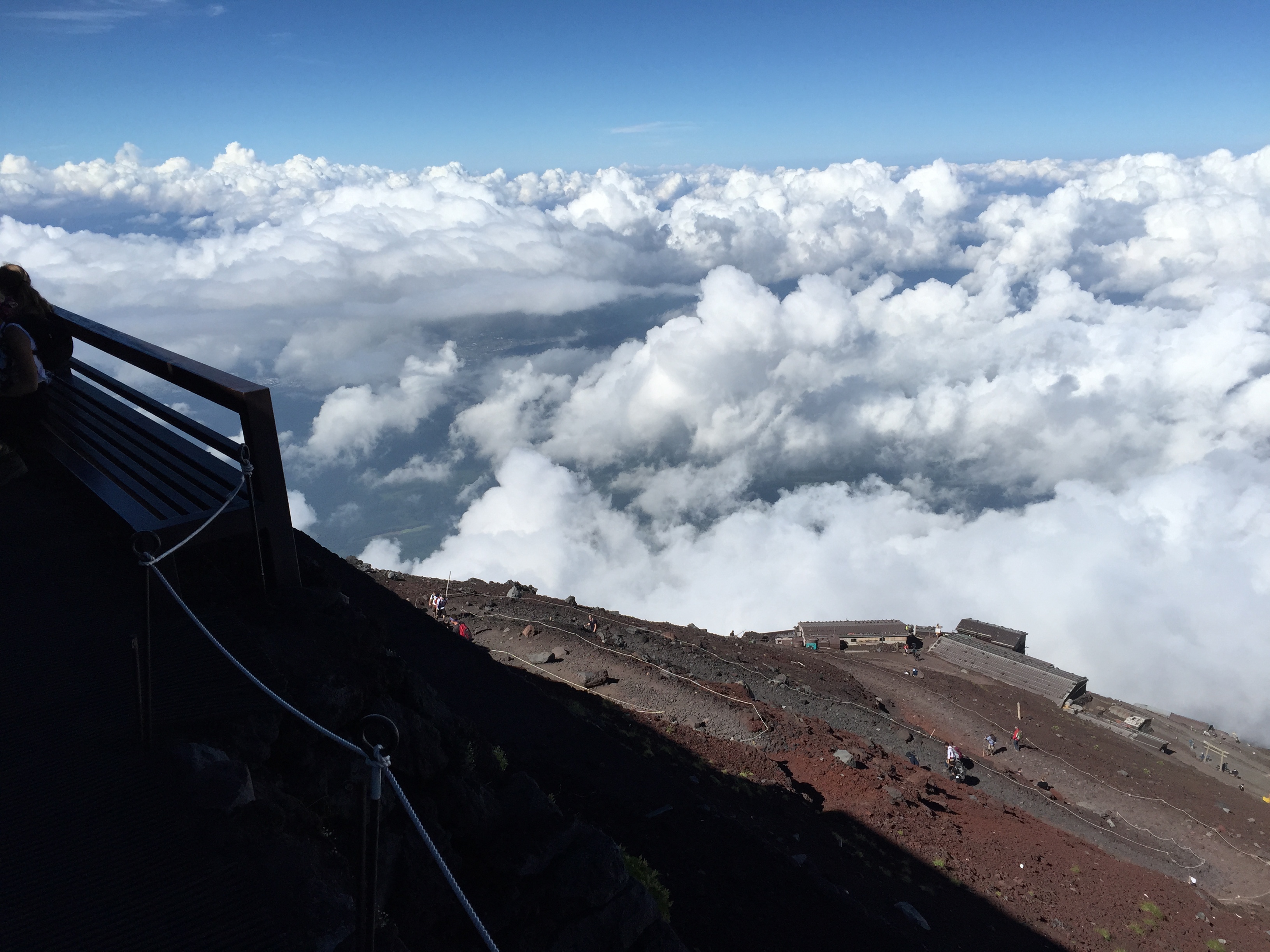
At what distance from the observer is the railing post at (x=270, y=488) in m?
5.11

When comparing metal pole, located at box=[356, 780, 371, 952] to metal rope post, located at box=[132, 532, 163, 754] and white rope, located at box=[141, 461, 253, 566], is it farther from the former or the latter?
white rope, located at box=[141, 461, 253, 566]

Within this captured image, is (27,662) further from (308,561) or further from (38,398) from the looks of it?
(38,398)

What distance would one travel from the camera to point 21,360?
6605mm

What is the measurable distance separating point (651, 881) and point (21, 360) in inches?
301

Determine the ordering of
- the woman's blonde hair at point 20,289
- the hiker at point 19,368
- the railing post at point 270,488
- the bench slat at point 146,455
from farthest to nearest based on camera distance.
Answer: the woman's blonde hair at point 20,289
the hiker at point 19,368
the bench slat at point 146,455
the railing post at point 270,488

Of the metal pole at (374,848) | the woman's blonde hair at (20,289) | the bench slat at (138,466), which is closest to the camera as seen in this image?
the metal pole at (374,848)

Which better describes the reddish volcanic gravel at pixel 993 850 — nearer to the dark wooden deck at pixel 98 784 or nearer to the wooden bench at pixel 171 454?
the wooden bench at pixel 171 454

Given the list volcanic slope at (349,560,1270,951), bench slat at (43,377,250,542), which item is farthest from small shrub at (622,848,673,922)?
bench slat at (43,377,250,542)

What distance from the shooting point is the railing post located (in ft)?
16.8

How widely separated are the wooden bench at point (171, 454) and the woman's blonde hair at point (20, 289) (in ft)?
1.23

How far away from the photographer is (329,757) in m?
4.96

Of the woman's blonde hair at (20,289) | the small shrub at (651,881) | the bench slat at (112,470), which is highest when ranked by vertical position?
the woman's blonde hair at (20,289)

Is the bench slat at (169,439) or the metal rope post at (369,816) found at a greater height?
the bench slat at (169,439)

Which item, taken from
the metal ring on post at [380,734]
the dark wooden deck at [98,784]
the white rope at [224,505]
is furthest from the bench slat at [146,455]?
the metal ring on post at [380,734]
